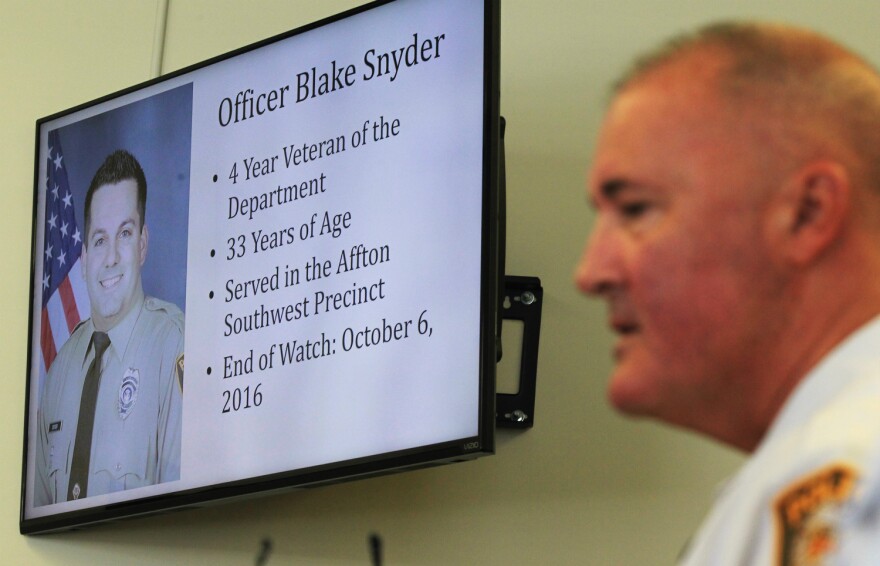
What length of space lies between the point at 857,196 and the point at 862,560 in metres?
0.25

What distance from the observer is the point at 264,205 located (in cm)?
291

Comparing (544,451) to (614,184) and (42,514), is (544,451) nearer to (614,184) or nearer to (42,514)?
(42,514)

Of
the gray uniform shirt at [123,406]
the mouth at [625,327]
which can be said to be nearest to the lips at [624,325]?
the mouth at [625,327]

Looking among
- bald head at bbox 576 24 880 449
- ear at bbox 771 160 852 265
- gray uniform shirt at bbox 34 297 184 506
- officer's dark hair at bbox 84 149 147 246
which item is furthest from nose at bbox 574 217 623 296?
officer's dark hair at bbox 84 149 147 246

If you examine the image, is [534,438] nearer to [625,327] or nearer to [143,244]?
[143,244]

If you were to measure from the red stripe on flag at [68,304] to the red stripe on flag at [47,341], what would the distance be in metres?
0.05

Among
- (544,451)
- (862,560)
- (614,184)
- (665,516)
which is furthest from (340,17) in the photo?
(862,560)

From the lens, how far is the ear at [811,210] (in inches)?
32.9

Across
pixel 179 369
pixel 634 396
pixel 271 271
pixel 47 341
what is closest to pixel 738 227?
pixel 634 396

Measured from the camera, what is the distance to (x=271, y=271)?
287 cm

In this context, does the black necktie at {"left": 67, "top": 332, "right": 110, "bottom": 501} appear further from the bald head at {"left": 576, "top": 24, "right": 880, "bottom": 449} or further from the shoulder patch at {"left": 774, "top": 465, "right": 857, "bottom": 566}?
the shoulder patch at {"left": 774, "top": 465, "right": 857, "bottom": 566}

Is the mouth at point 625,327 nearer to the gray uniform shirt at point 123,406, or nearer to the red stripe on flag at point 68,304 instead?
the gray uniform shirt at point 123,406

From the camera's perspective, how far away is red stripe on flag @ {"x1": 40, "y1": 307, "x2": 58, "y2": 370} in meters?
3.16

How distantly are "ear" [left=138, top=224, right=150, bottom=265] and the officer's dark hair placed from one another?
0.22 feet
